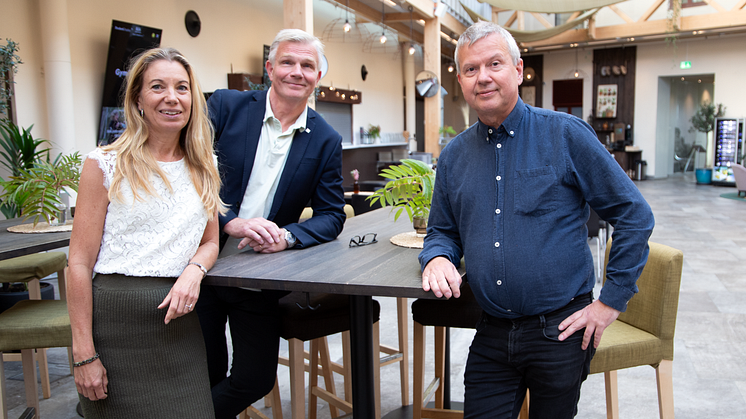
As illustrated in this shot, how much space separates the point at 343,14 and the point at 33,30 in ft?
22.8

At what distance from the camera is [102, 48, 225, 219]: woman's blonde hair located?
1.61m

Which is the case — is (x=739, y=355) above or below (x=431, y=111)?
below

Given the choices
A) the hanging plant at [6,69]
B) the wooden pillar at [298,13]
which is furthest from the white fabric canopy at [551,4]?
the hanging plant at [6,69]

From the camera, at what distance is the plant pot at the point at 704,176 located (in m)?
15.3

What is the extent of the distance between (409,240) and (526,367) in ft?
2.52

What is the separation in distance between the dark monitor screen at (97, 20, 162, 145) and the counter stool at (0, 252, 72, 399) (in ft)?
9.14

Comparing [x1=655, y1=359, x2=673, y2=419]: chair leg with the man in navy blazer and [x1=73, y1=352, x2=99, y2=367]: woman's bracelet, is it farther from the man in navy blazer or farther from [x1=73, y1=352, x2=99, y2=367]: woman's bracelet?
[x1=73, y1=352, x2=99, y2=367]: woman's bracelet

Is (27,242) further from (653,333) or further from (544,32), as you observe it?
(544,32)

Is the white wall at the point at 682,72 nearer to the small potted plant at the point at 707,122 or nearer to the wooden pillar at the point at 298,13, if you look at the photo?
the small potted plant at the point at 707,122

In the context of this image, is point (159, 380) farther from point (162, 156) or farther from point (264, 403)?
point (264, 403)

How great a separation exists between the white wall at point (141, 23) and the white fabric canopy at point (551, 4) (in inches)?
131

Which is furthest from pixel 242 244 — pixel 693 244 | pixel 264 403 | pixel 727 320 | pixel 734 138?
pixel 734 138

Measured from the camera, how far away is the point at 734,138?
14.4 metres

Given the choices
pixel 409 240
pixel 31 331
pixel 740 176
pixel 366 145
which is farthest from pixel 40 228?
pixel 740 176
